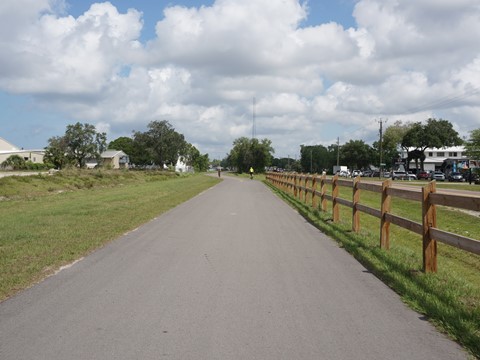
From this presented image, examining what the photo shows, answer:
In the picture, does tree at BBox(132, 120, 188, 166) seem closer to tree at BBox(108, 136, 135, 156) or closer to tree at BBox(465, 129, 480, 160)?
tree at BBox(108, 136, 135, 156)

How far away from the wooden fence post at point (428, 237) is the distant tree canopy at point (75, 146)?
92260 mm

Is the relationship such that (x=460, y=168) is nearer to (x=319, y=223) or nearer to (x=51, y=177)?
(x=51, y=177)

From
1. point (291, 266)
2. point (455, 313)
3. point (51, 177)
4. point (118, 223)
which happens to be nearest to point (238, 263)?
point (291, 266)

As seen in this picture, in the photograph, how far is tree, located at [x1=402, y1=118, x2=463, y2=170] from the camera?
103438 millimetres

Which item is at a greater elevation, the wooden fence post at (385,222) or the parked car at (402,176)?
the wooden fence post at (385,222)

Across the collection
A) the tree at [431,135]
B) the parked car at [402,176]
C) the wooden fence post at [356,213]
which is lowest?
the parked car at [402,176]

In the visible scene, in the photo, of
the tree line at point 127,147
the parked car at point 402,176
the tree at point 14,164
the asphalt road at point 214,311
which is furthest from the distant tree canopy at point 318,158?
the asphalt road at point 214,311

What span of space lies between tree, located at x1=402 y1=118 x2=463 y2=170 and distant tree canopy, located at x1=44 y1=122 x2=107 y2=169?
63442 mm

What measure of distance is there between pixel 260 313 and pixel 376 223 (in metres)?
15.1

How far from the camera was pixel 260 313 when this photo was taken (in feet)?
19.0

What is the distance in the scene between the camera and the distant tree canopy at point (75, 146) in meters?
95.0

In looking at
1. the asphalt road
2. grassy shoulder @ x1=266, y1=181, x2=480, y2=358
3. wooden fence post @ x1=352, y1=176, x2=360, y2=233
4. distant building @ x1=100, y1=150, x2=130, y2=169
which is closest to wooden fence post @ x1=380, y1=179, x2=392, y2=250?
grassy shoulder @ x1=266, y1=181, x2=480, y2=358

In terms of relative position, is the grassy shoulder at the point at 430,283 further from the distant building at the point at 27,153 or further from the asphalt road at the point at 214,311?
the distant building at the point at 27,153

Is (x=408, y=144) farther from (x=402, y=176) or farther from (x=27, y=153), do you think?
(x=27, y=153)
